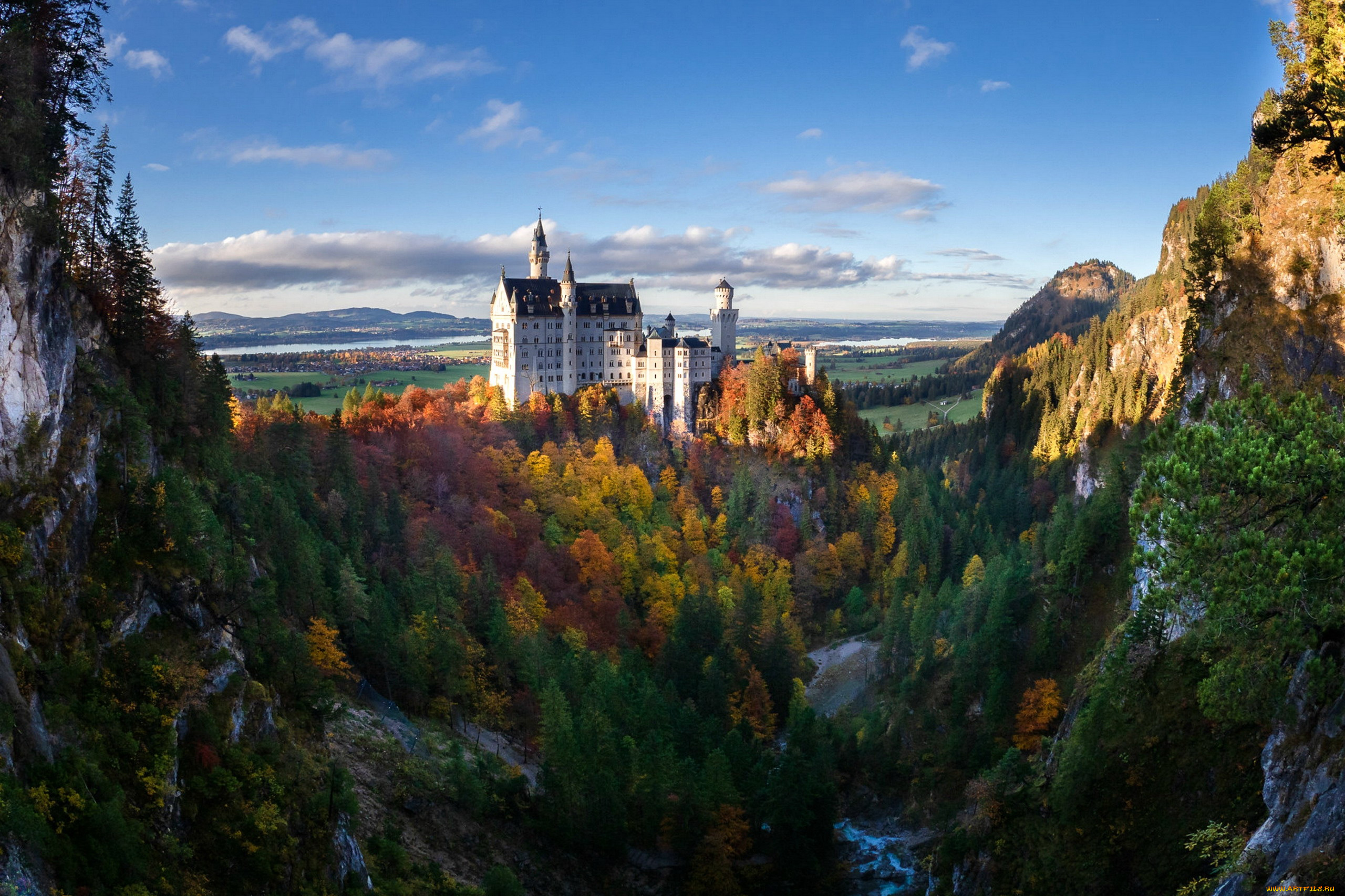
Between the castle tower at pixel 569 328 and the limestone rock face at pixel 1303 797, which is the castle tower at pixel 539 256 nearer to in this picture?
the castle tower at pixel 569 328

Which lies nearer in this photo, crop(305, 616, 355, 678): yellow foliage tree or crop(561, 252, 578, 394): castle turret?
crop(305, 616, 355, 678): yellow foliage tree

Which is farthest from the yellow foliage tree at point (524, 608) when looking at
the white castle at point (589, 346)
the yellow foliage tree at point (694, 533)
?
the white castle at point (589, 346)

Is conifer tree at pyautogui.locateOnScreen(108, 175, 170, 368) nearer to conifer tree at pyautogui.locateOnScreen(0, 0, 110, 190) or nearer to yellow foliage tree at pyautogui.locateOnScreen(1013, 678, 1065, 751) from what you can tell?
conifer tree at pyautogui.locateOnScreen(0, 0, 110, 190)

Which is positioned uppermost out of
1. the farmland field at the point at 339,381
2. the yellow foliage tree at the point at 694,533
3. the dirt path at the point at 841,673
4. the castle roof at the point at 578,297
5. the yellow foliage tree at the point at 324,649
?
the castle roof at the point at 578,297

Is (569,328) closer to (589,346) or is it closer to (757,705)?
(589,346)

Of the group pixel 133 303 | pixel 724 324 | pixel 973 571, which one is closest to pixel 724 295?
pixel 724 324

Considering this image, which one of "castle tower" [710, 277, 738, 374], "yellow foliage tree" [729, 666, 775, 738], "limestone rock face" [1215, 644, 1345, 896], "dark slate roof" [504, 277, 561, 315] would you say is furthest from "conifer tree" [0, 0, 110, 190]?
"castle tower" [710, 277, 738, 374]

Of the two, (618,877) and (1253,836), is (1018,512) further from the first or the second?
(1253,836)
